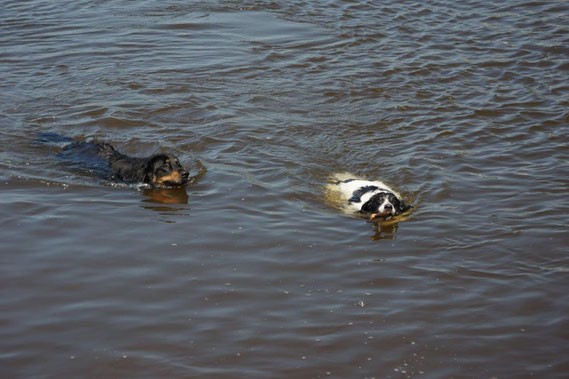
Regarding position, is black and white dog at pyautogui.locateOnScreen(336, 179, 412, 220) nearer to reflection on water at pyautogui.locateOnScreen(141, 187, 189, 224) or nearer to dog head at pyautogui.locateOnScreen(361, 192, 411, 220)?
dog head at pyautogui.locateOnScreen(361, 192, 411, 220)

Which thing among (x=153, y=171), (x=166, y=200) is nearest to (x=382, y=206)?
(x=166, y=200)

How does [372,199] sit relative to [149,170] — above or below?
below

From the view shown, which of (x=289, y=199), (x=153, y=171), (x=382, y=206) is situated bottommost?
(x=289, y=199)

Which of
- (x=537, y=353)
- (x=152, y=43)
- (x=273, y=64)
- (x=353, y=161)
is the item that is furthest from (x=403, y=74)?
(x=537, y=353)

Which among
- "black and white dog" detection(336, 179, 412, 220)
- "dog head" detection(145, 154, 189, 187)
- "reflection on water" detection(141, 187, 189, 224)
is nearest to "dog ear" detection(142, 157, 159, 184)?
"dog head" detection(145, 154, 189, 187)

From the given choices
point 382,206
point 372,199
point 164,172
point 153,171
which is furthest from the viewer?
point 153,171

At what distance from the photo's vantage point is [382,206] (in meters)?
7.84

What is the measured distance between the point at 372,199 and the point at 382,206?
20 centimetres

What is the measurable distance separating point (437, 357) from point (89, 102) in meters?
7.56

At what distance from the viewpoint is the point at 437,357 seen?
570 centimetres

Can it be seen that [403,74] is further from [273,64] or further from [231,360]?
[231,360]

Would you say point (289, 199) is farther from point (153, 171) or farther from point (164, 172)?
point (153, 171)

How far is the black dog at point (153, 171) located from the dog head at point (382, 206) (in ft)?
7.19

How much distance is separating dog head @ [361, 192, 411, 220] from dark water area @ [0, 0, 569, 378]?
19 cm
